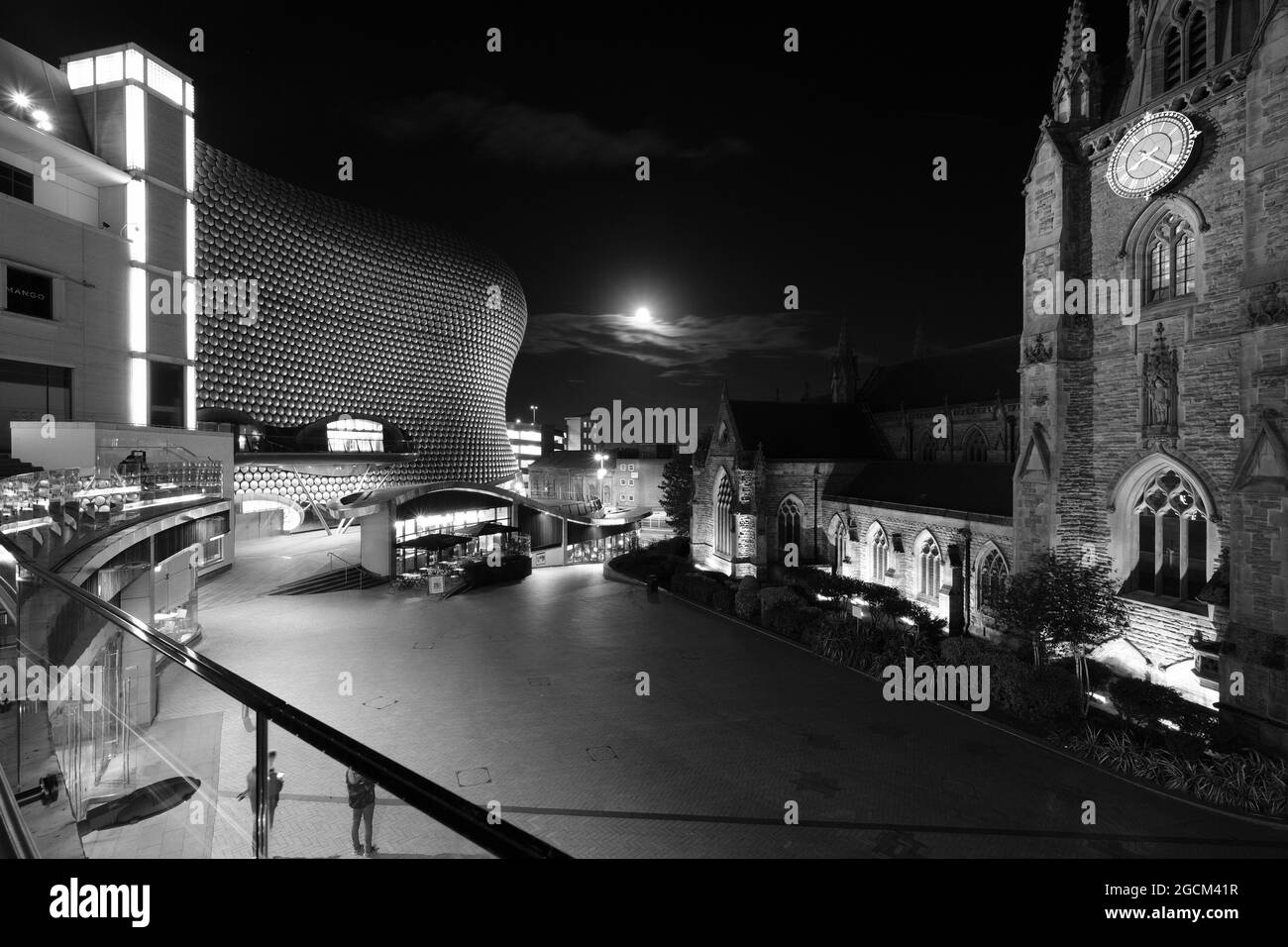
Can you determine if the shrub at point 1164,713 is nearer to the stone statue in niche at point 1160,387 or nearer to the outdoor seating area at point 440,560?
the stone statue in niche at point 1160,387

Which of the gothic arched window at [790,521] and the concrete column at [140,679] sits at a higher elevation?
the concrete column at [140,679]

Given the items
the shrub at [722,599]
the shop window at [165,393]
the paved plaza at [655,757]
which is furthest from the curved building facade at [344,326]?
the shrub at [722,599]

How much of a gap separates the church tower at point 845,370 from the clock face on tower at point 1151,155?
89.4 ft

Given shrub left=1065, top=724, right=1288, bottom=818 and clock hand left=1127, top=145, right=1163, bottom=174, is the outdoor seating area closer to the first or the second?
shrub left=1065, top=724, right=1288, bottom=818

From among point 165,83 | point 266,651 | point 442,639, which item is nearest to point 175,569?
point 266,651

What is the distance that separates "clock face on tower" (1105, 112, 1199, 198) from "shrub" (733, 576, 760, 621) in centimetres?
1603

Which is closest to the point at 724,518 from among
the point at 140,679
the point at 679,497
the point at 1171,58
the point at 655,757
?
the point at 679,497

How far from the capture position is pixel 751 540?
1329 inches

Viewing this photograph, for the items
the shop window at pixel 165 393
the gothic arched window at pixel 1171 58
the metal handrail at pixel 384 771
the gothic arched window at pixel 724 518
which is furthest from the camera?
the gothic arched window at pixel 724 518

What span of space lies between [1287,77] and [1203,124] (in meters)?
2.14

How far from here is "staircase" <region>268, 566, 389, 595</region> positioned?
25297 mm

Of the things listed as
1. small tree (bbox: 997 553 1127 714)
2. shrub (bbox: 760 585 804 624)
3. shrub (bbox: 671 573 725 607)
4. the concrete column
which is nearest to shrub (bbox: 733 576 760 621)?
shrub (bbox: 760 585 804 624)

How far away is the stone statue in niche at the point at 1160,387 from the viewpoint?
645 inches

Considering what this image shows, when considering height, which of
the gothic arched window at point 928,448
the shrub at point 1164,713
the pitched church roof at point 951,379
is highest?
the pitched church roof at point 951,379
